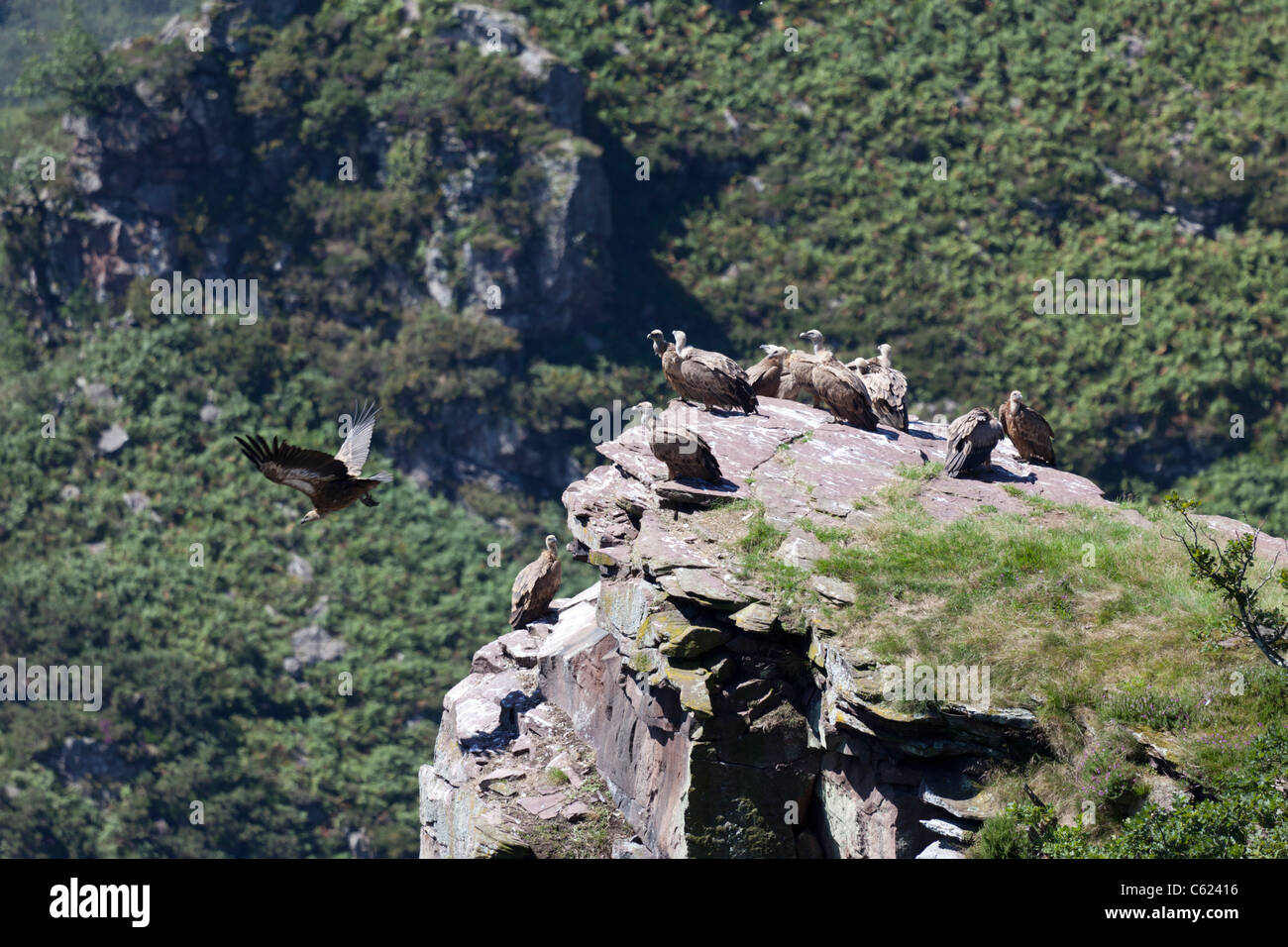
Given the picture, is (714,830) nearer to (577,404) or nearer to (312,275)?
(577,404)

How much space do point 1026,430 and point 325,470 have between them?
1244 cm

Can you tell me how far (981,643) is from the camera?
66.4 ft

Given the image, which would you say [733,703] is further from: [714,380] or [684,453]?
[714,380]

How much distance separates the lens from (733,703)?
21500 millimetres

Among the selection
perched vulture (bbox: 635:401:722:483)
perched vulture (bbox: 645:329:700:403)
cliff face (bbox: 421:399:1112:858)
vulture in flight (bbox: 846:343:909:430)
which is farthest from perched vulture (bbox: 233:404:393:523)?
vulture in flight (bbox: 846:343:909:430)

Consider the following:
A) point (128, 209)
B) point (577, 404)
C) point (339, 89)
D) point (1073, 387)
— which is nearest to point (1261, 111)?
point (1073, 387)

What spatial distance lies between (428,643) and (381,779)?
18.1ft

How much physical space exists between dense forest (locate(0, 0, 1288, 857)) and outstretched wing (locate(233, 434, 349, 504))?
135 ft

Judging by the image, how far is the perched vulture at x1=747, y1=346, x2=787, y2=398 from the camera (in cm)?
2877

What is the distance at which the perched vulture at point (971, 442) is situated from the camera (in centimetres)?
2409

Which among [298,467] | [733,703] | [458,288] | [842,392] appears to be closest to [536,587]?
[842,392]

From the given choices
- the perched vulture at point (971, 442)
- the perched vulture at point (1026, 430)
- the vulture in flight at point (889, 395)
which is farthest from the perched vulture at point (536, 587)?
the perched vulture at point (1026, 430)

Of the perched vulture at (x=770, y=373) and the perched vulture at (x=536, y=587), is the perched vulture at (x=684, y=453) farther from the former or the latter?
the perched vulture at (x=536, y=587)

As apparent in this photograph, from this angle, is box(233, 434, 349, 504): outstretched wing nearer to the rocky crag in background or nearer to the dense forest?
the rocky crag in background
